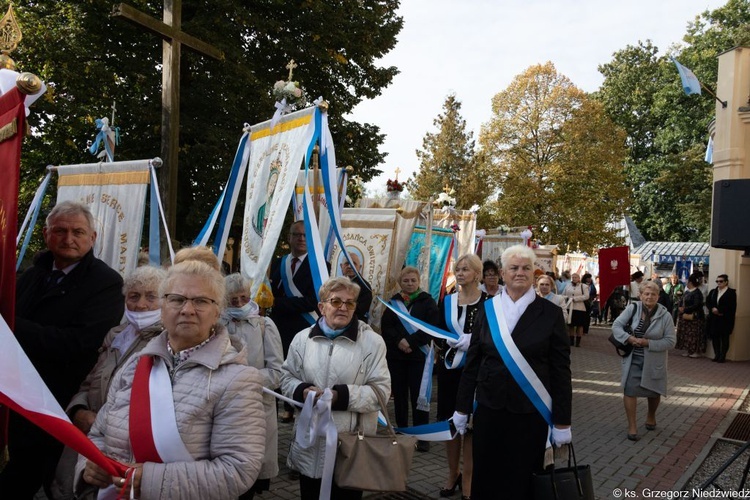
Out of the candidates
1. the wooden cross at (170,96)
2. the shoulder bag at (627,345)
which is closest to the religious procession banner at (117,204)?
the wooden cross at (170,96)

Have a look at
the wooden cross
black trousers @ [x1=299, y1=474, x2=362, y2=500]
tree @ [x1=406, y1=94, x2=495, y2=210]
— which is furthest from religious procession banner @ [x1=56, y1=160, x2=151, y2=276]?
tree @ [x1=406, y1=94, x2=495, y2=210]

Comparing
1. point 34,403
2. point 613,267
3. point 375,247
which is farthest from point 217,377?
point 613,267

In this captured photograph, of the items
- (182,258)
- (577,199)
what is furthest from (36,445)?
(577,199)

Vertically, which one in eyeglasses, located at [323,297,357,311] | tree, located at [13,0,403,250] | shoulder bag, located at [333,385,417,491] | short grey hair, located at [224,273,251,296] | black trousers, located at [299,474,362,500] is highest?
tree, located at [13,0,403,250]

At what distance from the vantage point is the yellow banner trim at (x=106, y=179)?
225 inches

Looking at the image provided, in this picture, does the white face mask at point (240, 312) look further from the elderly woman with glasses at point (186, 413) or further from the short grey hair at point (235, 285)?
the elderly woman with glasses at point (186, 413)

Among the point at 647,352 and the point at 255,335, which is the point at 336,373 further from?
the point at 647,352

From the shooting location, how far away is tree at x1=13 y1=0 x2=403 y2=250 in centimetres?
1292

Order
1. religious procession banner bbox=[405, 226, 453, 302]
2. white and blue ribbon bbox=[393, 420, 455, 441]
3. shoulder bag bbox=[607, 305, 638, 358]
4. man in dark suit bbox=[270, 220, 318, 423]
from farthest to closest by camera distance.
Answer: religious procession banner bbox=[405, 226, 453, 302] < shoulder bag bbox=[607, 305, 638, 358] < man in dark suit bbox=[270, 220, 318, 423] < white and blue ribbon bbox=[393, 420, 455, 441]

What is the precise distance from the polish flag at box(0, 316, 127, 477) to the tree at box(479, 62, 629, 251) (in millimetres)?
28082

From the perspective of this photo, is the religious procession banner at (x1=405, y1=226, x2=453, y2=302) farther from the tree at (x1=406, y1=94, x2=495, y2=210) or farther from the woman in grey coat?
the tree at (x1=406, y1=94, x2=495, y2=210)

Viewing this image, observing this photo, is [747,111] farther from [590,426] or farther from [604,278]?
[590,426]

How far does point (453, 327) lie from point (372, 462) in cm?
221

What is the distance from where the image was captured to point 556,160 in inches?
1142
